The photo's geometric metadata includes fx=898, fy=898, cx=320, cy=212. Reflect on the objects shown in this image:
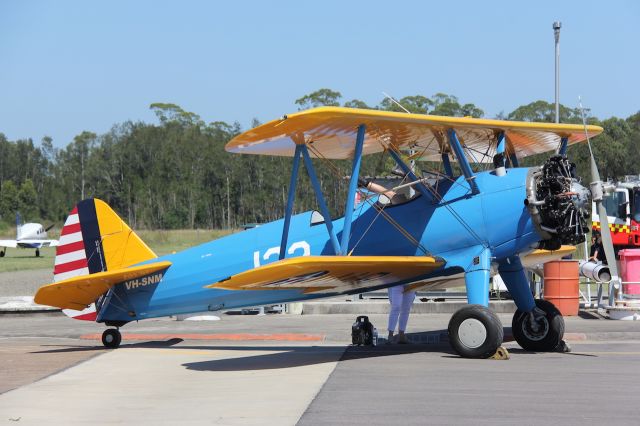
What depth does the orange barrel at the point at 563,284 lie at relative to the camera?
55.6 feet

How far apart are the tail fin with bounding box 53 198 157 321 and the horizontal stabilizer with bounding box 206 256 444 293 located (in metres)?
3.16

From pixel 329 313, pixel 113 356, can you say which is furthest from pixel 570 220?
pixel 329 313

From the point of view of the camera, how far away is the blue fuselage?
11.1 meters

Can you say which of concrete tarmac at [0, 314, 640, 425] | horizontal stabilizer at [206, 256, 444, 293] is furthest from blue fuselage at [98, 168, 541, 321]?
concrete tarmac at [0, 314, 640, 425]

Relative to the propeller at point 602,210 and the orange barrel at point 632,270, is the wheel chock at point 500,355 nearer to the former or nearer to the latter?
the propeller at point 602,210

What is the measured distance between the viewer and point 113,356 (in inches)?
469

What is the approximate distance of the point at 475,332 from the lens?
10.6 meters

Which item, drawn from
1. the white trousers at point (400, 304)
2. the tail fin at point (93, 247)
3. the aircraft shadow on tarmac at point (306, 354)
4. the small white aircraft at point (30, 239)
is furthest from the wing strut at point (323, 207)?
the small white aircraft at point (30, 239)

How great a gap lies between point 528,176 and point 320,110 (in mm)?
2781

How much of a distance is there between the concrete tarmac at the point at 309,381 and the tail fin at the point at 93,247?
117cm

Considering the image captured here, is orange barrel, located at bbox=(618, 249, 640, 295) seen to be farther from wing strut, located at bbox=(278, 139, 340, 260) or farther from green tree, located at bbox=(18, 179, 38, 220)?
green tree, located at bbox=(18, 179, 38, 220)

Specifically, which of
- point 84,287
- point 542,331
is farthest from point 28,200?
point 542,331

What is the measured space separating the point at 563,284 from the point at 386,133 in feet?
23.3

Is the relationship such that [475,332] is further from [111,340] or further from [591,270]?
[591,270]
